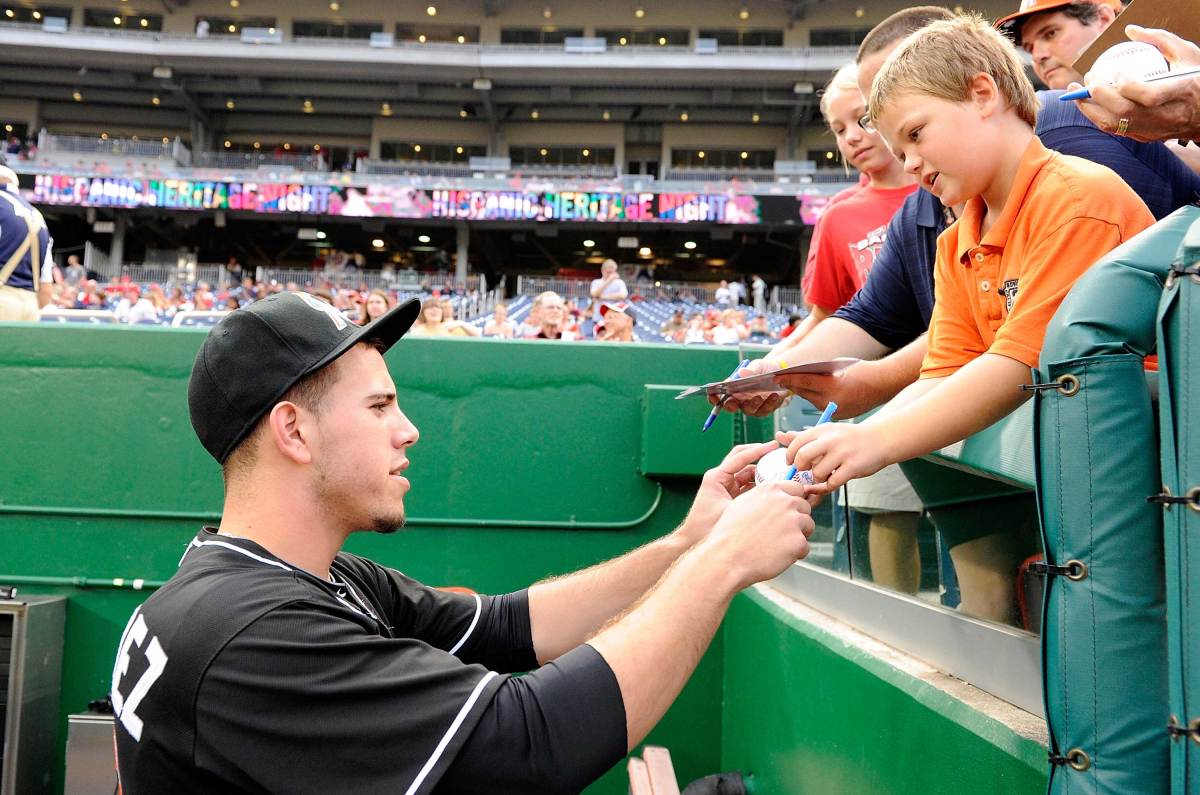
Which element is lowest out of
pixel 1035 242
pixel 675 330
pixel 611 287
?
pixel 1035 242

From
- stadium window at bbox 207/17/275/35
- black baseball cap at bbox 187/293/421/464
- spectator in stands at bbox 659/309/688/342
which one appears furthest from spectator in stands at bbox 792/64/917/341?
stadium window at bbox 207/17/275/35

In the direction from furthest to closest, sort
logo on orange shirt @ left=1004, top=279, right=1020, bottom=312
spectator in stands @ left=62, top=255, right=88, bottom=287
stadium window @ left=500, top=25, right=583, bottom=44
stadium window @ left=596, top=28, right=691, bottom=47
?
stadium window @ left=596, top=28, right=691, bottom=47 < stadium window @ left=500, top=25, right=583, bottom=44 < spectator in stands @ left=62, top=255, right=88, bottom=287 < logo on orange shirt @ left=1004, top=279, right=1020, bottom=312

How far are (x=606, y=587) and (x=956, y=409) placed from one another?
0.89 meters

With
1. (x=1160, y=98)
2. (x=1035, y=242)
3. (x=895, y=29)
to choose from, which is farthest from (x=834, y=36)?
(x=1160, y=98)

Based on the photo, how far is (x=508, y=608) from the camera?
2.04 meters

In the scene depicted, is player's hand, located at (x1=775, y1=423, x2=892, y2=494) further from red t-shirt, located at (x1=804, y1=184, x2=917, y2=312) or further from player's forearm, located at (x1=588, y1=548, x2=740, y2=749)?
red t-shirt, located at (x1=804, y1=184, x2=917, y2=312)

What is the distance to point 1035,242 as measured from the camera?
1496 millimetres

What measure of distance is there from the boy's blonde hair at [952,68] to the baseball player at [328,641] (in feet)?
2.33

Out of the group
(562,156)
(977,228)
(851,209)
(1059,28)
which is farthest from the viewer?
(562,156)

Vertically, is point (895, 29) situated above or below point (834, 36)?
below

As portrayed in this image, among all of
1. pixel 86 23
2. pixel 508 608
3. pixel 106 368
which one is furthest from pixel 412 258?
pixel 508 608

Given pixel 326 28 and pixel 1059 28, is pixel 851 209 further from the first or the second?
pixel 326 28

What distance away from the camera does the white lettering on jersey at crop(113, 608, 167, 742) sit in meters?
1.37

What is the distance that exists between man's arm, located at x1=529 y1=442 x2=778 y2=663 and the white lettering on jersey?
0.83m
